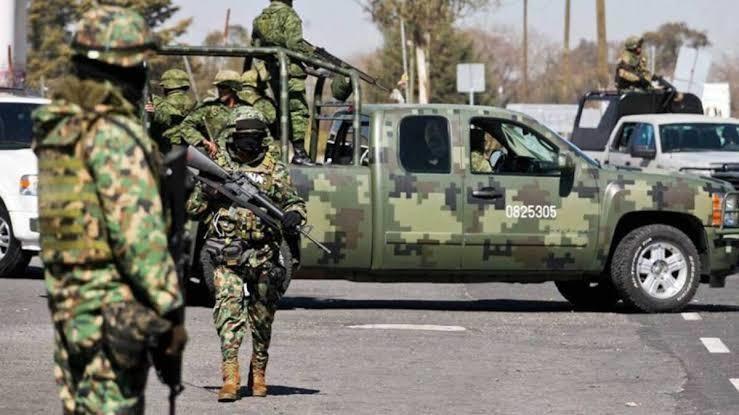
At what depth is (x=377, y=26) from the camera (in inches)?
2108

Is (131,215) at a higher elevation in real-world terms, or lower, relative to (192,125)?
higher

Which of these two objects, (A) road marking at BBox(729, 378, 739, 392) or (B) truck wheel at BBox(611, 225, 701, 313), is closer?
(A) road marking at BBox(729, 378, 739, 392)

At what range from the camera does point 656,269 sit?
14961mm

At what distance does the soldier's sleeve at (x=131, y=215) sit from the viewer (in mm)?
5141

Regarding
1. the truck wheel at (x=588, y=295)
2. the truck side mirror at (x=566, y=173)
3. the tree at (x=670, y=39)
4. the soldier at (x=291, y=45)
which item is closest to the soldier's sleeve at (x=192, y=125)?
the soldier at (x=291, y=45)

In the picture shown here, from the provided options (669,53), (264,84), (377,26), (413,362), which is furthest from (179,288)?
(669,53)

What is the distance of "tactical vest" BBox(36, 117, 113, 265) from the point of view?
5.21 metres

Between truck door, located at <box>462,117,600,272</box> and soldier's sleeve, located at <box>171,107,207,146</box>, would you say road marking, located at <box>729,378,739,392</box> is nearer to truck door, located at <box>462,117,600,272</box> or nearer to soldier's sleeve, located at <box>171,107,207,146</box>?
truck door, located at <box>462,117,600,272</box>

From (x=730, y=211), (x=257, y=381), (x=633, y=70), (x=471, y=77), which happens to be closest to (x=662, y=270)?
(x=730, y=211)

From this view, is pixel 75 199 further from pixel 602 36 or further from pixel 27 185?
pixel 602 36

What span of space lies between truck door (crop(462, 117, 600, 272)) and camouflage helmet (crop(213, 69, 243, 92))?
201 centimetres

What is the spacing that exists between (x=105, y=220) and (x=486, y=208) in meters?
9.35

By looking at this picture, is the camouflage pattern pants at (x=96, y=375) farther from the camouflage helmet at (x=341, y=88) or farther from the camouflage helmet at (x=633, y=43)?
the camouflage helmet at (x=633, y=43)

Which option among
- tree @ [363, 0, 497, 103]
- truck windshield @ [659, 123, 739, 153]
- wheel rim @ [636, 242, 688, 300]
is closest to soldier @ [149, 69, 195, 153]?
wheel rim @ [636, 242, 688, 300]
